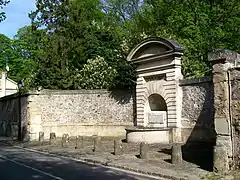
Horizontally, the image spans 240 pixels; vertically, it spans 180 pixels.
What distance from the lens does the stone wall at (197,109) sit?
18609mm

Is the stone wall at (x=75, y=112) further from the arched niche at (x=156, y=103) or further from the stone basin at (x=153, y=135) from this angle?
the stone basin at (x=153, y=135)

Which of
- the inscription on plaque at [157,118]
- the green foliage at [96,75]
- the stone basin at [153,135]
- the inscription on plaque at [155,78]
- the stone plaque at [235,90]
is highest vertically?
the green foliage at [96,75]

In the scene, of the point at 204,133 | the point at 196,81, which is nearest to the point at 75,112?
the point at 196,81

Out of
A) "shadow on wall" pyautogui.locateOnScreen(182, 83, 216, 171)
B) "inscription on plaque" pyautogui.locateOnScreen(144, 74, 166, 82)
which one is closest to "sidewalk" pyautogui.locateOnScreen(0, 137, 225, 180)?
"shadow on wall" pyautogui.locateOnScreen(182, 83, 216, 171)

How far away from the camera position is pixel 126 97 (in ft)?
84.8

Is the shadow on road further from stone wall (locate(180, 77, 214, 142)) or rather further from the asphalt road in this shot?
stone wall (locate(180, 77, 214, 142))

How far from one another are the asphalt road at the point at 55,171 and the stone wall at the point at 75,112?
37.0 ft

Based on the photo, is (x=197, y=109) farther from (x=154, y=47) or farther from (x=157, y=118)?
(x=154, y=47)

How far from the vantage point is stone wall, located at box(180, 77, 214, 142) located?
18.6 m

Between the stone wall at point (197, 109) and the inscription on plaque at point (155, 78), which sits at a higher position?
the inscription on plaque at point (155, 78)

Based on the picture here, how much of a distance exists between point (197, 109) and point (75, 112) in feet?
36.5

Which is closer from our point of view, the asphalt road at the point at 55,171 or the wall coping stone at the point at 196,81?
the asphalt road at the point at 55,171

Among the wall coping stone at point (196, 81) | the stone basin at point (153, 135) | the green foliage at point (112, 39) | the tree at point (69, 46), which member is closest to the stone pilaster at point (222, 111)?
the wall coping stone at point (196, 81)

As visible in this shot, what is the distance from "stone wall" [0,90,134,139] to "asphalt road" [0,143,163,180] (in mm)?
11280
